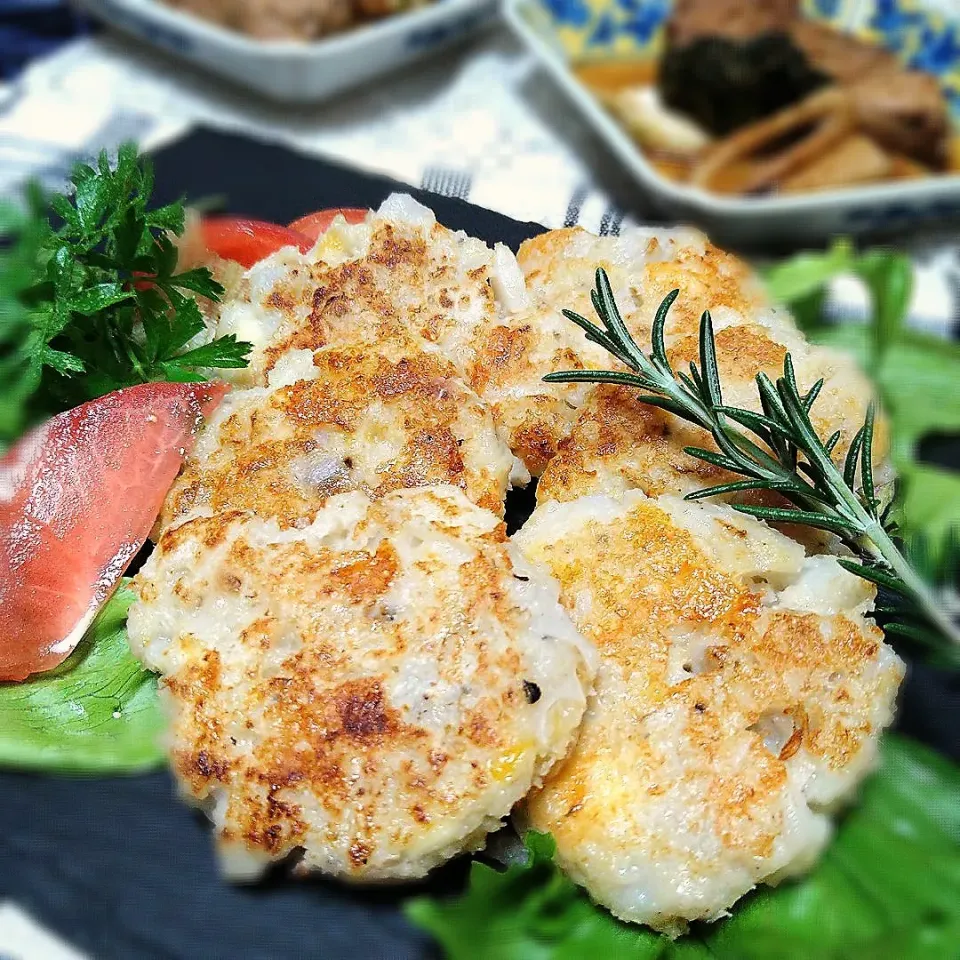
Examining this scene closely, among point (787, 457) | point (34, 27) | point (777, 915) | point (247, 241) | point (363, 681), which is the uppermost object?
point (787, 457)

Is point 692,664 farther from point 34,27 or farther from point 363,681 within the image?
point 34,27

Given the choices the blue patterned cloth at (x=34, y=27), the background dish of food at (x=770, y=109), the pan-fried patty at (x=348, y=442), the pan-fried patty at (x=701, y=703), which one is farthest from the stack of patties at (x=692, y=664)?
the blue patterned cloth at (x=34, y=27)

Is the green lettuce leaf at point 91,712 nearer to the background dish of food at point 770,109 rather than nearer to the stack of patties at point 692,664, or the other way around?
the stack of patties at point 692,664

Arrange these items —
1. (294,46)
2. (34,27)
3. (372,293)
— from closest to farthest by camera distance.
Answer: (372,293) → (294,46) → (34,27)

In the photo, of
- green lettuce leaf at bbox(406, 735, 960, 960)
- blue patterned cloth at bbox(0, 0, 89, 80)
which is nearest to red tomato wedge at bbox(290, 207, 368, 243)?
green lettuce leaf at bbox(406, 735, 960, 960)

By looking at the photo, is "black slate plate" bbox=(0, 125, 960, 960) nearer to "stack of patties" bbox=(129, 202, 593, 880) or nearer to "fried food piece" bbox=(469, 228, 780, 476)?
"stack of patties" bbox=(129, 202, 593, 880)

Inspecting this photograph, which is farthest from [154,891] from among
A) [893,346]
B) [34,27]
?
[34,27]

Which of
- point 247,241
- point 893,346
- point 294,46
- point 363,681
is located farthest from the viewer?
point 294,46
